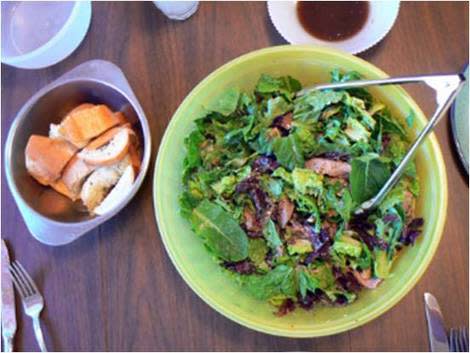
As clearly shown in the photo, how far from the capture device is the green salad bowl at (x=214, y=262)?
73cm

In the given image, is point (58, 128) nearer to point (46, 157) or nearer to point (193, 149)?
point (46, 157)

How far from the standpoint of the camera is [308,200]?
74cm

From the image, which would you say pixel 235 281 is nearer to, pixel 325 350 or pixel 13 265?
pixel 325 350

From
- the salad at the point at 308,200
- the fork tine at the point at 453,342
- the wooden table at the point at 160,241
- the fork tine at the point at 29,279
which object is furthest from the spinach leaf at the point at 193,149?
the fork tine at the point at 453,342

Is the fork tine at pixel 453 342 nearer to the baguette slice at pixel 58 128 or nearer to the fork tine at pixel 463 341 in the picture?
the fork tine at pixel 463 341

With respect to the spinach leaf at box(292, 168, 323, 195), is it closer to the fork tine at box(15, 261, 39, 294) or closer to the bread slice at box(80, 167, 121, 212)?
the bread slice at box(80, 167, 121, 212)

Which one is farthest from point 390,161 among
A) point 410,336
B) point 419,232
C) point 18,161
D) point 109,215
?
point 18,161

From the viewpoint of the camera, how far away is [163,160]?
32.1 inches

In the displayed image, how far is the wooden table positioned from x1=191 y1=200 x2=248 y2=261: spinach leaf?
0.43 feet

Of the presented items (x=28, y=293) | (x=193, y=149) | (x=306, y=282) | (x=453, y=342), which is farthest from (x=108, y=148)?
(x=453, y=342)

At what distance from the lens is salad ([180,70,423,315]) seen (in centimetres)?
73

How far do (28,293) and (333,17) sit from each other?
0.71 m

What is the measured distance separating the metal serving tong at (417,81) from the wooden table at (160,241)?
175mm

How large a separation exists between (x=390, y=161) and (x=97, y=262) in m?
0.50
